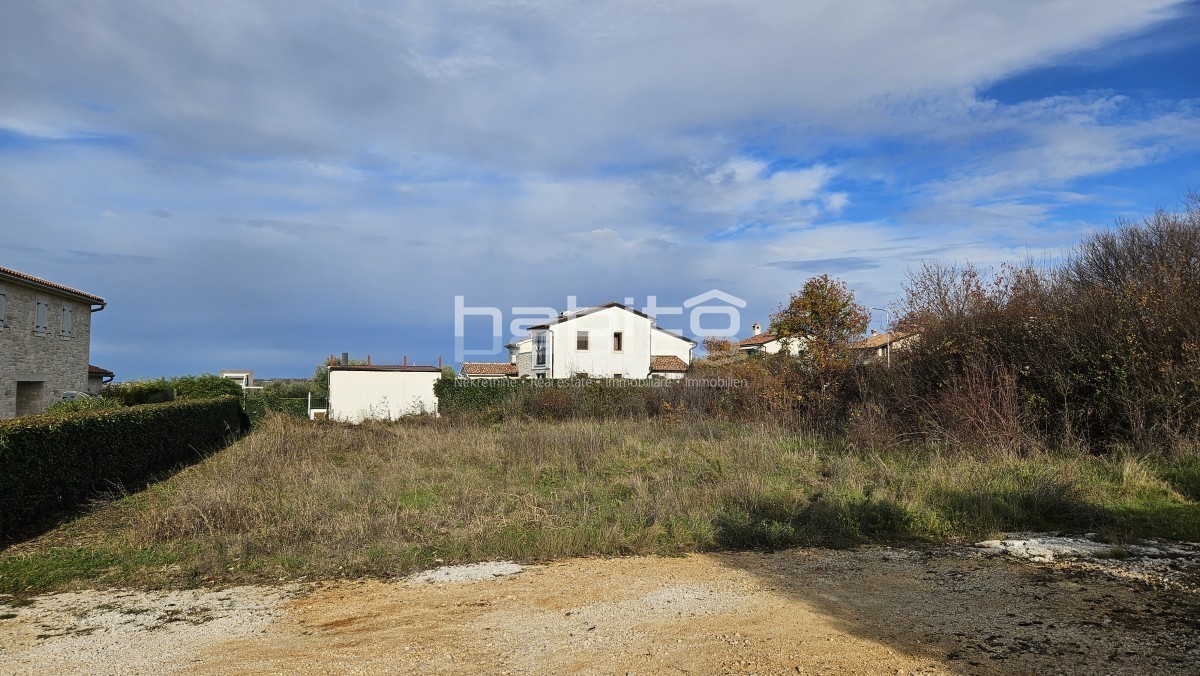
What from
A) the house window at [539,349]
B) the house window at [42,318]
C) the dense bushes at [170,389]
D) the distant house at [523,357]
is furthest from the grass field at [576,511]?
the distant house at [523,357]

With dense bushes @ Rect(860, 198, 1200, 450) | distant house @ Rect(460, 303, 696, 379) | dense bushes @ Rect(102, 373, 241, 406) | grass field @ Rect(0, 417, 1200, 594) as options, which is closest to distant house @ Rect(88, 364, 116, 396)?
dense bushes @ Rect(102, 373, 241, 406)

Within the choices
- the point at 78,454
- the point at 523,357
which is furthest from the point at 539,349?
the point at 78,454

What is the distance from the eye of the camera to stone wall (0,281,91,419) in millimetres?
22484

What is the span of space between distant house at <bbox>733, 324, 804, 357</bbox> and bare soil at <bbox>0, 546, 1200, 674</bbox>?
38.8 ft

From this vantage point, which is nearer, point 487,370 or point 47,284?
point 47,284

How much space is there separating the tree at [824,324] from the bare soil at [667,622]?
1070 centimetres

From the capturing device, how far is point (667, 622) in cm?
489

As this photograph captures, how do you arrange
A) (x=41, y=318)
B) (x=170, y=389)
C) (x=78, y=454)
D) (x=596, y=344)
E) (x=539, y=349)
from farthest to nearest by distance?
(x=539, y=349), (x=596, y=344), (x=170, y=389), (x=41, y=318), (x=78, y=454)

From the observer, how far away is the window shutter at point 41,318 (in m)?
24.4

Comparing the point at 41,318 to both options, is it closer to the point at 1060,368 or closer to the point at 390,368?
the point at 390,368

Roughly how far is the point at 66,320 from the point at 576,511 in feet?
89.3

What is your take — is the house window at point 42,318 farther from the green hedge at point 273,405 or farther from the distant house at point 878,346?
the distant house at point 878,346

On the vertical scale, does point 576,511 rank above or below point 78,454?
below

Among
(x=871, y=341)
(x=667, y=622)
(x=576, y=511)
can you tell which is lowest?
(x=667, y=622)
